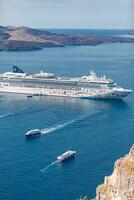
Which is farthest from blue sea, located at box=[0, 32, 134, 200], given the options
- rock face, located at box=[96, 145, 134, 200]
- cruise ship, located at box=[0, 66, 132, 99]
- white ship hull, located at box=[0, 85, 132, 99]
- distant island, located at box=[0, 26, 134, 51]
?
distant island, located at box=[0, 26, 134, 51]

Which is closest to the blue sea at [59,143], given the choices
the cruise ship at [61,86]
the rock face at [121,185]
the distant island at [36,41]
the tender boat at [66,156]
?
the tender boat at [66,156]

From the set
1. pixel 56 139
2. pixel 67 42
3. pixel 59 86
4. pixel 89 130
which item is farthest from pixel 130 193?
pixel 67 42

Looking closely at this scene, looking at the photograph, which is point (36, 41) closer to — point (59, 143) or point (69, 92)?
point (69, 92)

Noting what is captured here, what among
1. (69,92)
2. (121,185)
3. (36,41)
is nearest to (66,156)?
(121,185)

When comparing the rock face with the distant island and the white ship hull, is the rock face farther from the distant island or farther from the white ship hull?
the distant island

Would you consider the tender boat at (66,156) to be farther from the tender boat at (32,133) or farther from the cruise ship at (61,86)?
the cruise ship at (61,86)

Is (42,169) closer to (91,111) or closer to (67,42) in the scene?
(91,111)
